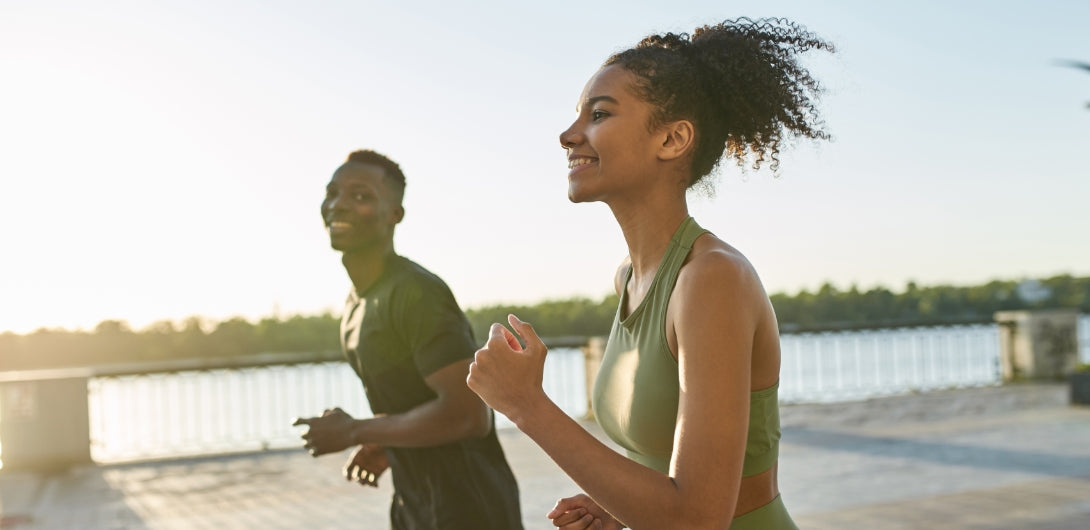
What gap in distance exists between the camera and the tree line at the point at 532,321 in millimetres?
21094

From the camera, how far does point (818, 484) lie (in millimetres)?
8867

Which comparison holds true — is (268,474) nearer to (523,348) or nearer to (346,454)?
(346,454)

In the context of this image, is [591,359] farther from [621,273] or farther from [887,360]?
[621,273]

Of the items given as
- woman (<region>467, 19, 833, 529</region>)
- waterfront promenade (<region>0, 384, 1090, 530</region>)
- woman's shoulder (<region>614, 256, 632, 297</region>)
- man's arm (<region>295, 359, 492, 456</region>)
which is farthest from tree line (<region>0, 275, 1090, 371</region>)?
woman (<region>467, 19, 833, 529</region>)

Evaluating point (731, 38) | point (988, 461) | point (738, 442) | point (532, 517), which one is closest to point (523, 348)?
point (738, 442)

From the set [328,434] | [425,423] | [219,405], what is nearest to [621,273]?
[425,423]

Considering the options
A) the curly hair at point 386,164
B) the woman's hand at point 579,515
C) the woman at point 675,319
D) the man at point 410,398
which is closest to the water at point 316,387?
the curly hair at point 386,164

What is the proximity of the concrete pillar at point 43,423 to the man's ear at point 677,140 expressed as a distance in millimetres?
11147

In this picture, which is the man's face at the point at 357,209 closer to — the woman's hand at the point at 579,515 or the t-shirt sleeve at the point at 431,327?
the t-shirt sleeve at the point at 431,327

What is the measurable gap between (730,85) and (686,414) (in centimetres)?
72

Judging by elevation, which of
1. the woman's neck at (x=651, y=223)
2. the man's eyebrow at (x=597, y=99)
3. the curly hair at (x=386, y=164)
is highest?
the curly hair at (x=386, y=164)

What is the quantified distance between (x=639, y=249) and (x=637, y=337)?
20 cm

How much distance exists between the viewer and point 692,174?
6.48ft

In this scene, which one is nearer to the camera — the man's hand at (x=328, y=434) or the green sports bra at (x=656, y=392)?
the green sports bra at (x=656, y=392)
